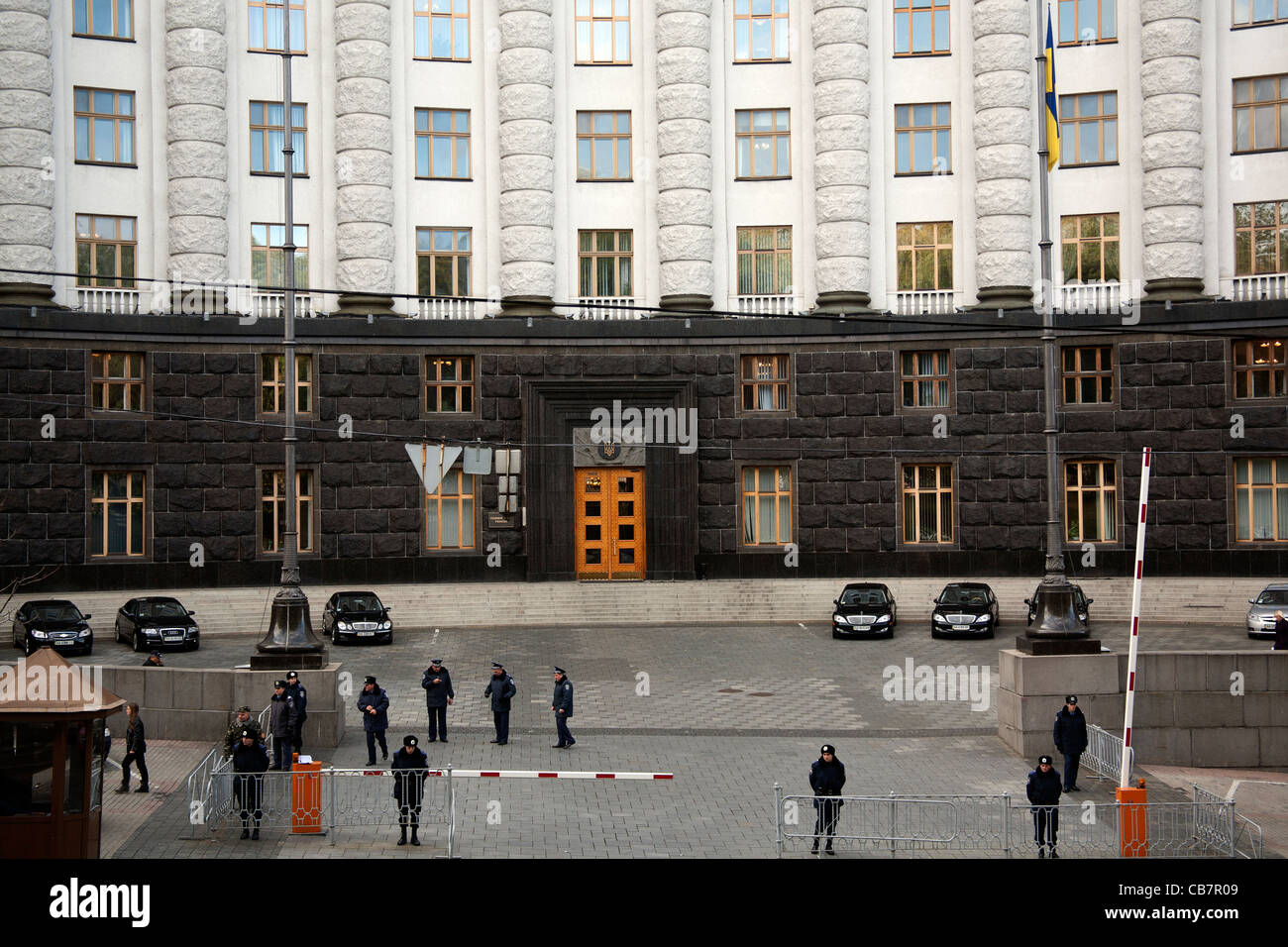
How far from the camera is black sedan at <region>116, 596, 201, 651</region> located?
3516 cm

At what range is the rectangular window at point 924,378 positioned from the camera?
4434 cm

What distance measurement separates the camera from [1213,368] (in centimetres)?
4269

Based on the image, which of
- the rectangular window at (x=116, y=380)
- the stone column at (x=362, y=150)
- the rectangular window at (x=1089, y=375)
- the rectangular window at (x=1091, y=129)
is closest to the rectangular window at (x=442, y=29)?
the stone column at (x=362, y=150)

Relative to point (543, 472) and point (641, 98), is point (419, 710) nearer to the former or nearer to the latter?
point (543, 472)

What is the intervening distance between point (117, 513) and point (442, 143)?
16.2 metres

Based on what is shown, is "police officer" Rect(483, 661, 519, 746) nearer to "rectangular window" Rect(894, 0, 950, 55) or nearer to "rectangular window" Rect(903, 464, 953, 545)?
"rectangular window" Rect(903, 464, 953, 545)

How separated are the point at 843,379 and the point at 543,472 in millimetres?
10352

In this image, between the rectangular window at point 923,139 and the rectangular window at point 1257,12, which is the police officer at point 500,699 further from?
the rectangular window at point 1257,12

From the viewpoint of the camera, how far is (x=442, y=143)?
4566 cm

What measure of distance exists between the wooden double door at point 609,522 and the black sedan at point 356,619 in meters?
8.59

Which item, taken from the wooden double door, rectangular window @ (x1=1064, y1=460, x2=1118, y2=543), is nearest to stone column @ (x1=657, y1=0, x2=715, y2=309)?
the wooden double door

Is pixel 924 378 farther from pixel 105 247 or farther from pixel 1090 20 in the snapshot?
pixel 105 247

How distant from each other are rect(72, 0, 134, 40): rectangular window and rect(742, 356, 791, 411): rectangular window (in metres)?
22.9

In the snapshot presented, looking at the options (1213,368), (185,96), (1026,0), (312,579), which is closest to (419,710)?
(312,579)
